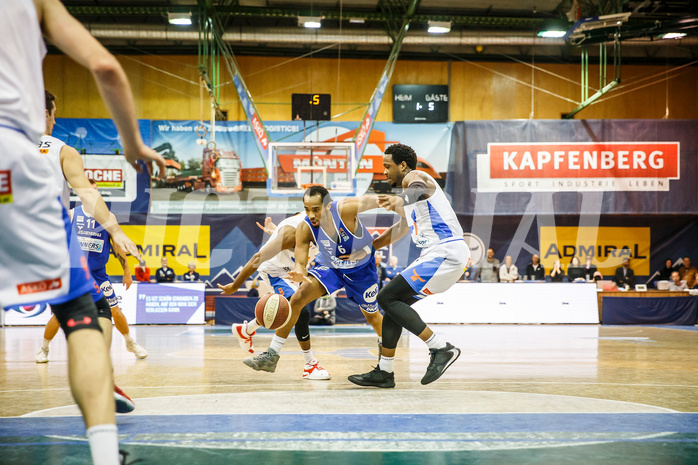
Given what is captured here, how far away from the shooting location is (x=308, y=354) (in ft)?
17.7

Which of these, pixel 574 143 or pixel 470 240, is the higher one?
pixel 574 143

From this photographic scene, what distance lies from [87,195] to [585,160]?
15.8 metres

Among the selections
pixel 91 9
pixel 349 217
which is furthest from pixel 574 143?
pixel 91 9

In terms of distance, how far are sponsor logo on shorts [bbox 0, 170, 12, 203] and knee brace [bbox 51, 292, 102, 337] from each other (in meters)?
0.40

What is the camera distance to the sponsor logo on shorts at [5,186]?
67.5 inches

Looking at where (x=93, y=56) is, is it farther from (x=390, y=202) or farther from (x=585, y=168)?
(x=585, y=168)

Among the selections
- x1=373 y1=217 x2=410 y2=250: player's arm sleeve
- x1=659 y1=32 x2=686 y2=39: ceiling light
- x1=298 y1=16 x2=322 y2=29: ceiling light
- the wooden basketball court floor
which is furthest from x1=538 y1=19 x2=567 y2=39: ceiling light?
x1=373 y1=217 x2=410 y2=250: player's arm sleeve

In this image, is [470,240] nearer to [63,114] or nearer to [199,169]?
[199,169]

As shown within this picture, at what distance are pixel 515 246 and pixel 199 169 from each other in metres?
10.2

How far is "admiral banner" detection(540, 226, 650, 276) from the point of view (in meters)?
18.8

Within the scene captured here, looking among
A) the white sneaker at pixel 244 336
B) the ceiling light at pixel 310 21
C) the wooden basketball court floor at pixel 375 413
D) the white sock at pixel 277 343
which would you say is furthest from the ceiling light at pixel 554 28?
the white sock at pixel 277 343

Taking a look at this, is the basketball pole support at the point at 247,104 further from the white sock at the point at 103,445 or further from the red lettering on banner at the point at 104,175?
the white sock at the point at 103,445

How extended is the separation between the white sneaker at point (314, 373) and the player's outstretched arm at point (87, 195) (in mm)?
2755

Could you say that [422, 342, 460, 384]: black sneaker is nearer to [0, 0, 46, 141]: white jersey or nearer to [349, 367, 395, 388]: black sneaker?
[349, 367, 395, 388]: black sneaker
